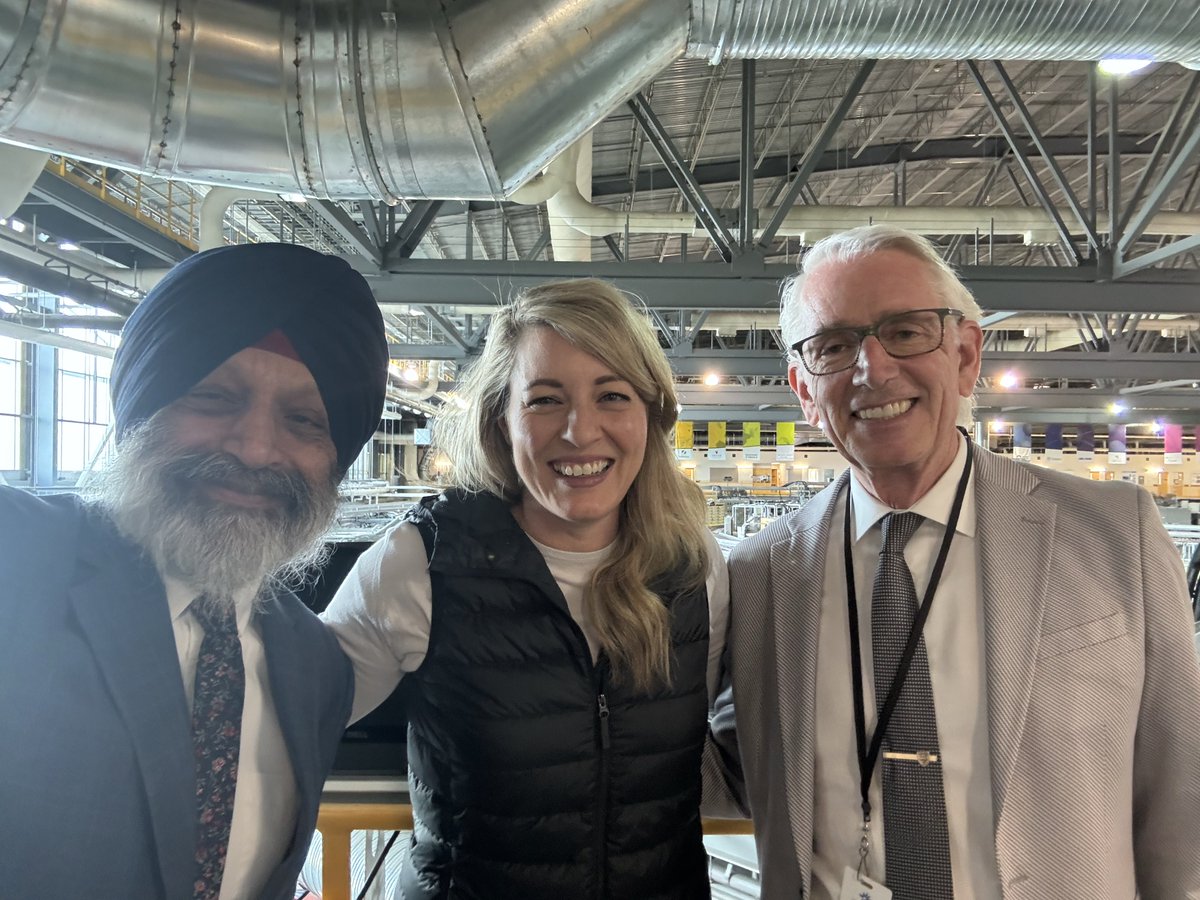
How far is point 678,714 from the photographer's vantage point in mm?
1331

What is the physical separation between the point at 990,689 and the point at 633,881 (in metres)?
0.71

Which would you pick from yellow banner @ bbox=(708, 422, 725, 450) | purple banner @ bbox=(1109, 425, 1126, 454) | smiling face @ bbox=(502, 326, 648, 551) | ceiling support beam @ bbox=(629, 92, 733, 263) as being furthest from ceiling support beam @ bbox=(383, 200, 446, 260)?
purple banner @ bbox=(1109, 425, 1126, 454)

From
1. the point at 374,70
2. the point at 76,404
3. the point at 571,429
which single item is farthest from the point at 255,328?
the point at 76,404

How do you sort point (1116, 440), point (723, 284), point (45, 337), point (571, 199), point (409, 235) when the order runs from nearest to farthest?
point (409, 235) < point (723, 284) < point (571, 199) < point (45, 337) < point (1116, 440)

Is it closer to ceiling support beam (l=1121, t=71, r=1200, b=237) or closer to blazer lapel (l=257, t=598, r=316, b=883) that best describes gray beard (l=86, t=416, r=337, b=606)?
blazer lapel (l=257, t=598, r=316, b=883)

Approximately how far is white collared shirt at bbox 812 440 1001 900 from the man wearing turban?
2.98 ft

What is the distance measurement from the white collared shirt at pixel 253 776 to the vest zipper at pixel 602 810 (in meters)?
0.52

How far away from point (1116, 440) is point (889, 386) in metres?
19.7

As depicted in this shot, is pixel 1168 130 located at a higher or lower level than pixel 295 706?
higher

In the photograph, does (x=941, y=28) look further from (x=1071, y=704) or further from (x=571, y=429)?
(x=1071, y=704)

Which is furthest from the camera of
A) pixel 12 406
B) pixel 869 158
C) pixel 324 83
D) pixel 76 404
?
pixel 76 404

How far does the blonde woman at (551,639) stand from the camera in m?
1.24

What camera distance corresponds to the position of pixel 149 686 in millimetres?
972

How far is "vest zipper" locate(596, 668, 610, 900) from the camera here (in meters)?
1.24
